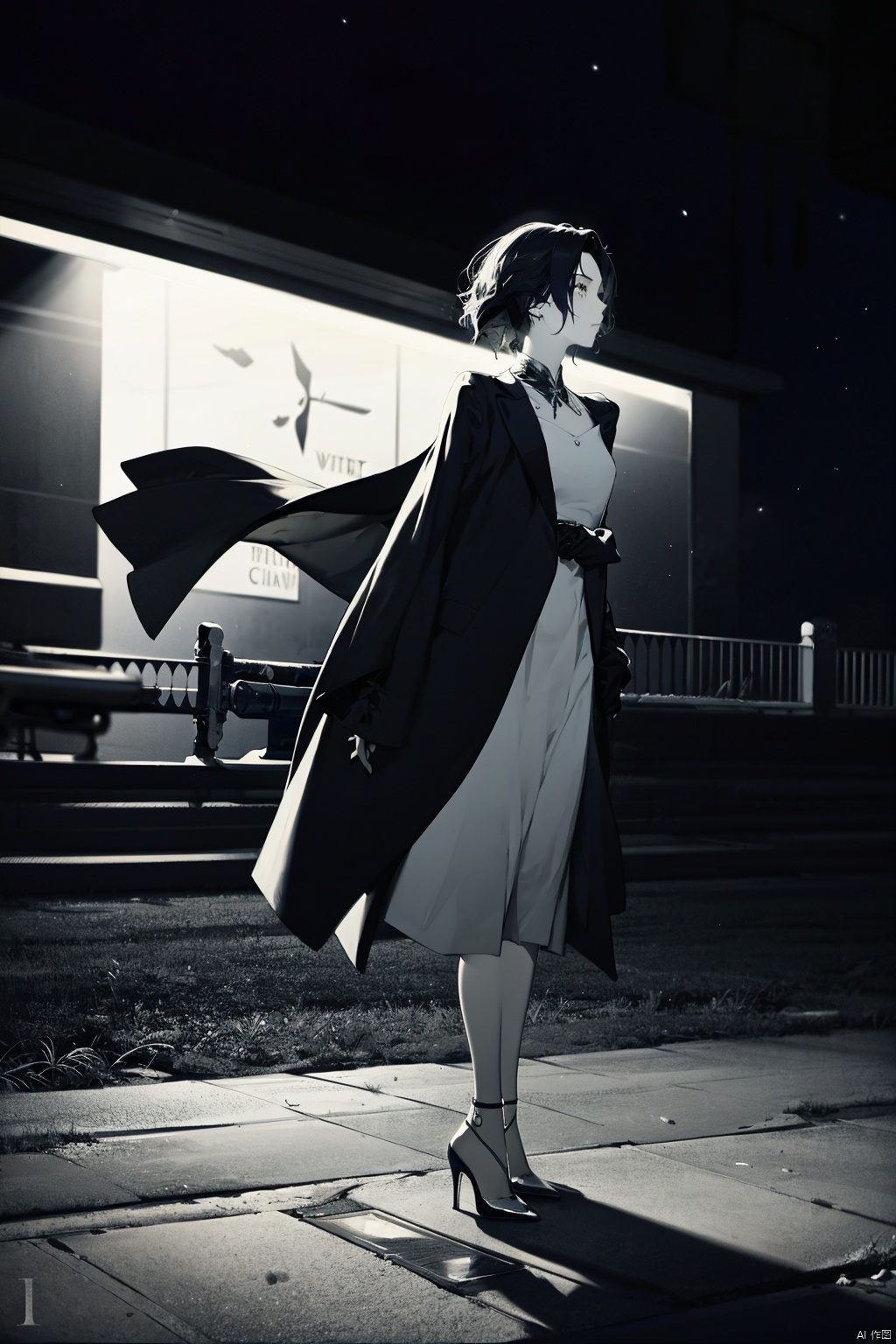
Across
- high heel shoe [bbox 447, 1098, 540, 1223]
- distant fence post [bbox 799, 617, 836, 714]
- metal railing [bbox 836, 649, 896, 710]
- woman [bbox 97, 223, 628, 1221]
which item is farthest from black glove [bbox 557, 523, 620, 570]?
metal railing [bbox 836, 649, 896, 710]

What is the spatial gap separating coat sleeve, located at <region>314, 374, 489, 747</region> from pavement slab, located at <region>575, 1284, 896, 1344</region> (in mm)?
1112

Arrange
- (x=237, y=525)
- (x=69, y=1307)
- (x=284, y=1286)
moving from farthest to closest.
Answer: (x=237, y=525), (x=284, y=1286), (x=69, y=1307)

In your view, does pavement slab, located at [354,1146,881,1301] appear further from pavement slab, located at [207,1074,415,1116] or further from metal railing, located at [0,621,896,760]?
metal railing, located at [0,621,896,760]

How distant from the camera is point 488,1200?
2.55m

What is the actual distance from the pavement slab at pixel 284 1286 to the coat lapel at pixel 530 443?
146 centimetres

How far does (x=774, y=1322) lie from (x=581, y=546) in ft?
4.86

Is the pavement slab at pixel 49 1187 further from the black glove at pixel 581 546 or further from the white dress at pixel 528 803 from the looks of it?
the black glove at pixel 581 546

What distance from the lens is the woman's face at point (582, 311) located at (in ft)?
9.38

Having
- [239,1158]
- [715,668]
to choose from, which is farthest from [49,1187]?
[715,668]

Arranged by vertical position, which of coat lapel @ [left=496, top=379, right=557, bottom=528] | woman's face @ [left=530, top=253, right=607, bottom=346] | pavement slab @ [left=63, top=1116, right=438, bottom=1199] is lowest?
pavement slab @ [left=63, top=1116, right=438, bottom=1199]

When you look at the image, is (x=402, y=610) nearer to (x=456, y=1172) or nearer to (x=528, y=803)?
(x=528, y=803)

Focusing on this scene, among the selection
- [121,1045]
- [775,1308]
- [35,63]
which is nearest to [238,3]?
[35,63]

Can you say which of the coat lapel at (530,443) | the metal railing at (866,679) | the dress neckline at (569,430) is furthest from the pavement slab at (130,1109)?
the metal railing at (866,679)

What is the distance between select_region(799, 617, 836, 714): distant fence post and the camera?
16.5ft
